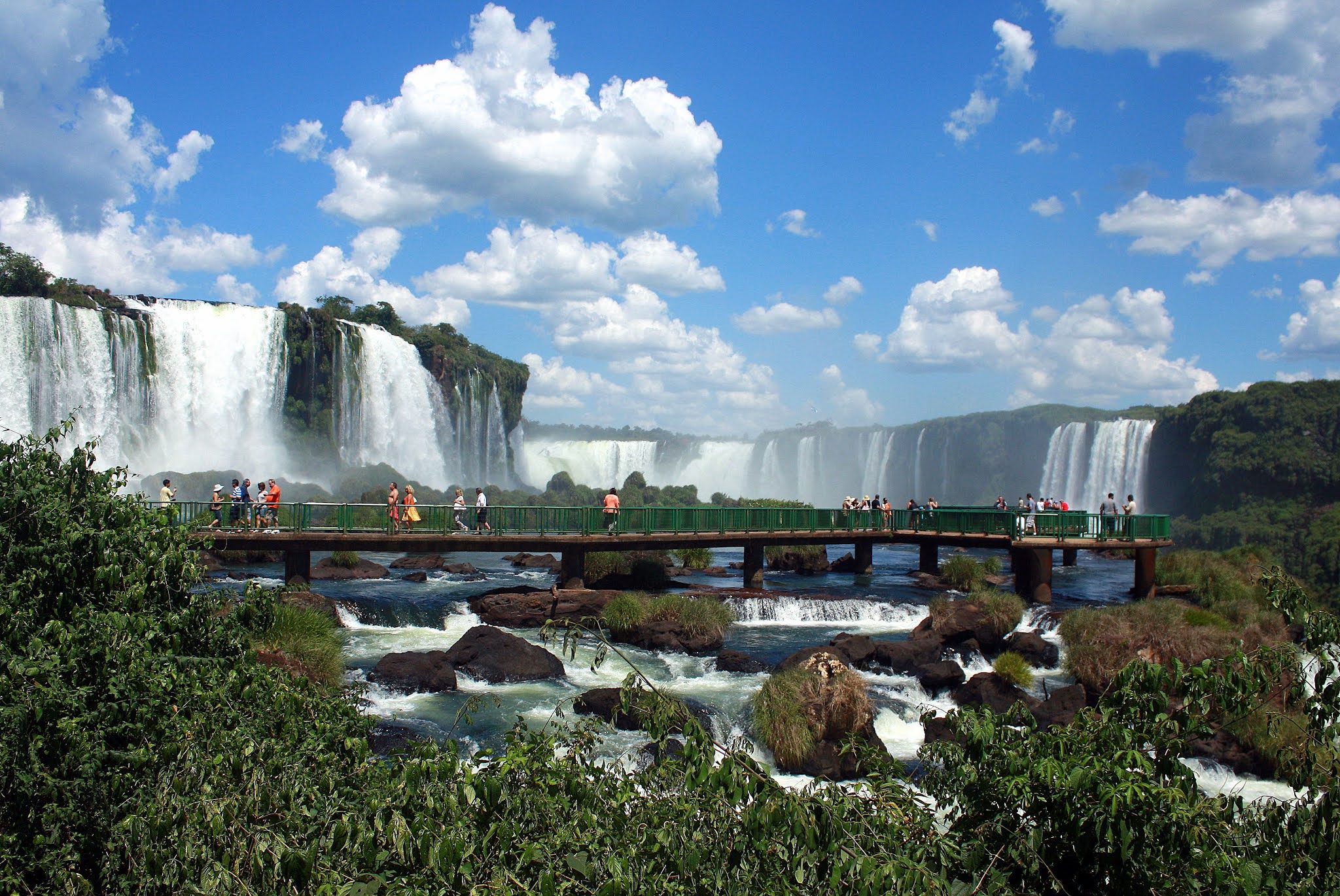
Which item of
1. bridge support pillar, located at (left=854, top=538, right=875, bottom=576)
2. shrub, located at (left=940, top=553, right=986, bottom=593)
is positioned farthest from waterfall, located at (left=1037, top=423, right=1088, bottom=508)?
shrub, located at (left=940, top=553, right=986, bottom=593)

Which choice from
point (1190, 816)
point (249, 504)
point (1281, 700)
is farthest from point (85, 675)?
point (249, 504)

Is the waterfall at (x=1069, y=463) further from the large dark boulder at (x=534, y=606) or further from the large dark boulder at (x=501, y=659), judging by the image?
the large dark boulder at (x=501, y=659)

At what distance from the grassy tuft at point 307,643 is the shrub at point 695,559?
55.5ft

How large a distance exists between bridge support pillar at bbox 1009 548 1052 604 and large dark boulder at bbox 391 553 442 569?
17.5m

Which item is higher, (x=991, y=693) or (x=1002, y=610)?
(x=1002, y=610)

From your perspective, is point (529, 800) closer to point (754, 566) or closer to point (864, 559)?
point (754, 566)

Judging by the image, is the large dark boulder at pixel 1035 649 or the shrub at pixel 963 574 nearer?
the large dark boulder at pixel 1035 649

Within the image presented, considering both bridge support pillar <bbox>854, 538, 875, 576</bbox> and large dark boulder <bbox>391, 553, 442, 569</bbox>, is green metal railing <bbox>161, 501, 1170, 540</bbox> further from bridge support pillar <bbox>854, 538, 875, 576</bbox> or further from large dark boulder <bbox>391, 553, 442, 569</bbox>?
large dark boulder <bbox>391, 553, 442, 569</bbox>

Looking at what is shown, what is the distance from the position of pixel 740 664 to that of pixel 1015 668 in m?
4.73

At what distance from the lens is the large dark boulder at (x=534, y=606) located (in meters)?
20.3

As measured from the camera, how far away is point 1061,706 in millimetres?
13008

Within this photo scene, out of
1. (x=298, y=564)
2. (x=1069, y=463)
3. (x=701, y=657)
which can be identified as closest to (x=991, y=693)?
(x=701, y=657)

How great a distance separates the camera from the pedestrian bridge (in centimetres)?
2280

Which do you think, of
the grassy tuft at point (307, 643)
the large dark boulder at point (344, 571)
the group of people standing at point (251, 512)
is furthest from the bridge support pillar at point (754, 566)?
the grassy tuft at point (307, 643)
